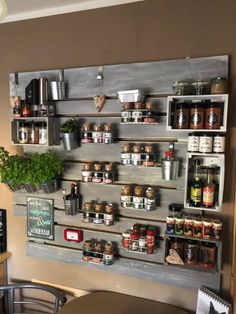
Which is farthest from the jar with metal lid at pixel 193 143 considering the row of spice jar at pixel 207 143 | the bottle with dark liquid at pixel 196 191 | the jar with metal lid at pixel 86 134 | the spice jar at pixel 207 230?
the jar with metal lid at pixel 86 134

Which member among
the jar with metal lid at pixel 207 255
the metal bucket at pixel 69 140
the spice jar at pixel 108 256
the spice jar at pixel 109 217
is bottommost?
the spice jar at pixel 108 256

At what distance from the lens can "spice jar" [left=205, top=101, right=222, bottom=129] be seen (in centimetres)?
156

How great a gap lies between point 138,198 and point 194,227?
371mm

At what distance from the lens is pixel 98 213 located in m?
1.91

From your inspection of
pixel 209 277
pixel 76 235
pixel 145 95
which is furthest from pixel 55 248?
pixel 145 95

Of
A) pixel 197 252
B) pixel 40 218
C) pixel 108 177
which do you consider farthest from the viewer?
pixel 40 218

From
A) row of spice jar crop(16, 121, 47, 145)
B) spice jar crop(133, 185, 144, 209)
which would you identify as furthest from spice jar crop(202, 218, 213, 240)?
row of spice jar crop(16, 121, 47, 145)

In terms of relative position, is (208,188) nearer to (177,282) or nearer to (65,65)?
(177,282)

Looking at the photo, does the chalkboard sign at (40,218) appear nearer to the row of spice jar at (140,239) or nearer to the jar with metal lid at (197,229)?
the row of spice jar at (140,239)

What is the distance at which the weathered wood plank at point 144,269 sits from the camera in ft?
5.89

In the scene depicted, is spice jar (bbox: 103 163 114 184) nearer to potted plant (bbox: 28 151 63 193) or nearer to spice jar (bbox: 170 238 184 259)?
potted plant (bbox: 28 151 63 193)

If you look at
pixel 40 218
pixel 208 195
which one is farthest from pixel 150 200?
pixel 40 218

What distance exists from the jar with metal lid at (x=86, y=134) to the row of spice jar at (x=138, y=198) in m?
0.39

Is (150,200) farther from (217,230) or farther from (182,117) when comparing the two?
(182,117)
